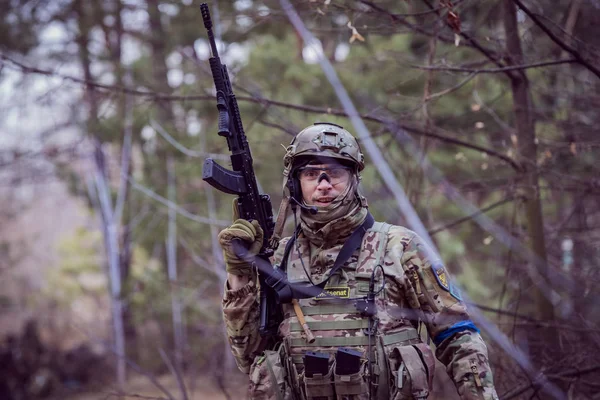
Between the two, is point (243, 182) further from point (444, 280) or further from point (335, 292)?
point (444, 280)

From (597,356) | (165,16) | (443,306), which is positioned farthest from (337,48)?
(443,306)

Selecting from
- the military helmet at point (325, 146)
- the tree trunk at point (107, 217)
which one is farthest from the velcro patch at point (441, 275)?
the tree trunk at point (107, 217)

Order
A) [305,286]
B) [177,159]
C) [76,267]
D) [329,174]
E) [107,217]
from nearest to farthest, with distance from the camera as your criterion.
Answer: [305,286]
[329,174]
[107,217]
[177,159]
[76,267]

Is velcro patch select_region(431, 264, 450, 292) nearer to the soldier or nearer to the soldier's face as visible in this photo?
the soldier

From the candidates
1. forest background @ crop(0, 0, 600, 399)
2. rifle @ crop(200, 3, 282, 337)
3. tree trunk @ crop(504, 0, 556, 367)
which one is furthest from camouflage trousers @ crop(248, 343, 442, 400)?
forest background @ crop(0, 0, 600, 399)

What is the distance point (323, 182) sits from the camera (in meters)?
3.34

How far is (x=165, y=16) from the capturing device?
501 inches

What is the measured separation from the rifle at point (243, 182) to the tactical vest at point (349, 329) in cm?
13

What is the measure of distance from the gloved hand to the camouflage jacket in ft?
0.43

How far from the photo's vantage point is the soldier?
9.78 ft

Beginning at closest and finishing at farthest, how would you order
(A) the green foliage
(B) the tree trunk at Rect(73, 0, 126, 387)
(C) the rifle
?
(C) the rifle, (B) the tree trunk at Rect(73, 0, 126, 387), (A) the green foliage

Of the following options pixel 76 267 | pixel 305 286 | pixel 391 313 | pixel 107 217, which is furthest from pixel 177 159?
pixel 391 313

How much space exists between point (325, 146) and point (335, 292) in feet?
2.84

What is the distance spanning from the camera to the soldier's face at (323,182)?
3328 millimetres
